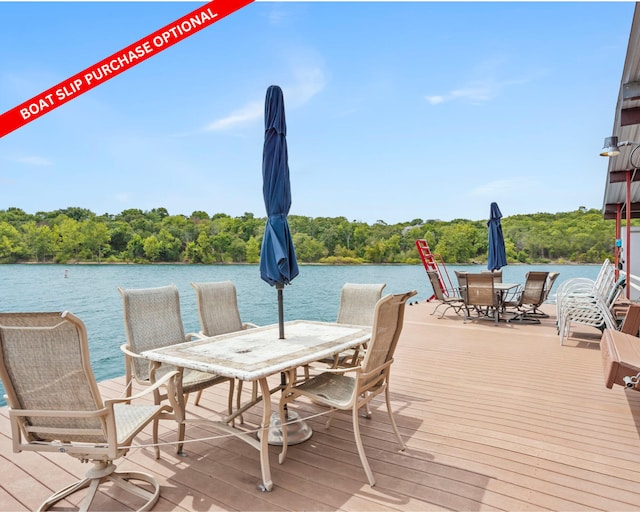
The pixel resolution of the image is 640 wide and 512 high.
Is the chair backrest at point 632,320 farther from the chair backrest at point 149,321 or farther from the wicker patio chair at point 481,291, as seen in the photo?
the chair backrest at point 149,321

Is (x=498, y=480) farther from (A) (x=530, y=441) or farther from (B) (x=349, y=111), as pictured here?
(B) (x=349, y=111)

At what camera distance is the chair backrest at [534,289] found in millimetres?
7284

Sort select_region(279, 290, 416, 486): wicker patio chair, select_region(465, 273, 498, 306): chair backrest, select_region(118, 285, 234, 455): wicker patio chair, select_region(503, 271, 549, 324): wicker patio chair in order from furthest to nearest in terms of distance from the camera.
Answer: select_region(503, 271, 549, 324): wicker patio chair < select_region(465, 273, 498, 306): chair backrest < select_region(118, 285, 234, 455): wicker patio chair < select_region(279, 290, 416, 486): wicker patio chair

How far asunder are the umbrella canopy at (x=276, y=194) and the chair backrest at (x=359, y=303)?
A: 0.93 m

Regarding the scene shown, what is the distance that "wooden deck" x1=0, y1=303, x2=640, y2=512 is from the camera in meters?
2.04

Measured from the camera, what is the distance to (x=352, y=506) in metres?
1.98

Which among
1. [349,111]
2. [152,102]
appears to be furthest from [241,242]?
[349,111]

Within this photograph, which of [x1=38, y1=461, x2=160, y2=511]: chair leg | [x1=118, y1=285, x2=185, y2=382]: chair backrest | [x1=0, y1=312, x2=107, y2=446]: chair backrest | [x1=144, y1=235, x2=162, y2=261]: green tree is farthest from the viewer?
[x1=144, y1=235, x2=162, y2=261]: green tree

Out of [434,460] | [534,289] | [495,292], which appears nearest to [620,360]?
[434,460]

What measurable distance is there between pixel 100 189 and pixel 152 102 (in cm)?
3325

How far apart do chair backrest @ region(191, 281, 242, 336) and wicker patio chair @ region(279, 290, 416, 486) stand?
1.21m

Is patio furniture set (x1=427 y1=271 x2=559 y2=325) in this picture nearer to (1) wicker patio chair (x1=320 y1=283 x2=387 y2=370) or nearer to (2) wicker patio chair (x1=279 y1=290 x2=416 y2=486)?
(1) wicker patio chair (x1=320 y1=283 x2=387 y2=370)

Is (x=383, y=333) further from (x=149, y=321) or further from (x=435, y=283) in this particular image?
(x=435, y=283)

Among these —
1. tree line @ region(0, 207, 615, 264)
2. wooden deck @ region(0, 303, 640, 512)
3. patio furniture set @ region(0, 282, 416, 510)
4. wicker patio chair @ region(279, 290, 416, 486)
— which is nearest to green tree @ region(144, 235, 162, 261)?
tree line @ region(0, 207, 615, 264)
